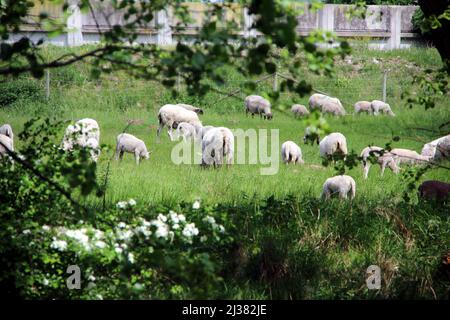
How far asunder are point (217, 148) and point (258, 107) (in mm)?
7558

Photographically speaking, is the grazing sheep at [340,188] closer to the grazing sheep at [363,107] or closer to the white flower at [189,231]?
the white flower at [189,231]

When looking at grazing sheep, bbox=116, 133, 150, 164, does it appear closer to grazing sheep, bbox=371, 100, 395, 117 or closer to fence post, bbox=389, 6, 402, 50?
grazing sheep, bbox=371, 100, 395, 117

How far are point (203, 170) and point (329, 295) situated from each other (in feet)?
24.0

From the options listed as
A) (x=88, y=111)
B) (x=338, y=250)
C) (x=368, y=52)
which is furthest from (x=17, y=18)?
(x=368, y=52)

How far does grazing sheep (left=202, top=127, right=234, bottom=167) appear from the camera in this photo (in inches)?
574

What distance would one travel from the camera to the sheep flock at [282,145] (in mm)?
9242

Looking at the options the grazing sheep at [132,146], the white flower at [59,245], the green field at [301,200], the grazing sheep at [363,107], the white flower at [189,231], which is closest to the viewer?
the white flower at [59,245]

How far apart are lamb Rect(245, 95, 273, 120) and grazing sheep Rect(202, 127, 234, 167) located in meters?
6.72

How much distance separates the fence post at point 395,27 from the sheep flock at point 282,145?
11.2 metres

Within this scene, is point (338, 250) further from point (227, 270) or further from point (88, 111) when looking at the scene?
point (88, 111)

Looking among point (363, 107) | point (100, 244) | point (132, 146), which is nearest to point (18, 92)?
point (132, 146)

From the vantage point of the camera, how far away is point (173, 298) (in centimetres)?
566

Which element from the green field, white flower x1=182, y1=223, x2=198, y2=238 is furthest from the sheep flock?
white flower x1=182, y1=223, x2=198, y2=238

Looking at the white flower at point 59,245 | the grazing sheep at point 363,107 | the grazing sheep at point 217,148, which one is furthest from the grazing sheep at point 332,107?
the white flower at point 59,245
